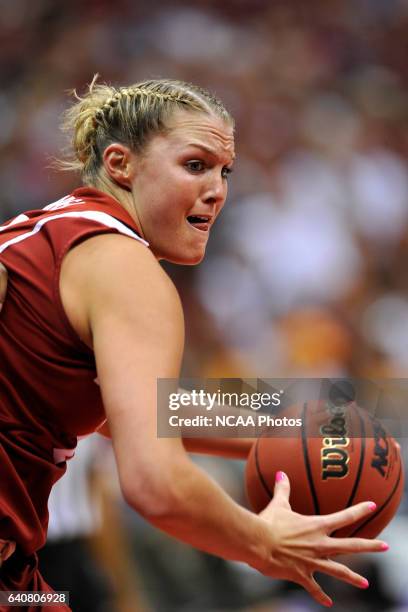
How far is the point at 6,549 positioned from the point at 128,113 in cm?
100

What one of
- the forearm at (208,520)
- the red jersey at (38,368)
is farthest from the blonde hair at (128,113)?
the forearm at (208,520)

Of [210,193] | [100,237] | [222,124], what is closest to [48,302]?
[100,237]

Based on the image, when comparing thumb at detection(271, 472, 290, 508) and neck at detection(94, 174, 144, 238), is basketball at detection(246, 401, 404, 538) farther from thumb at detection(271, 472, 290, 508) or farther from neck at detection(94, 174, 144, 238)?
neck at detection(94, 174, 144, 238)

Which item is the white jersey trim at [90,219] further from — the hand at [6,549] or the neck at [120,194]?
the hand at [6,549]

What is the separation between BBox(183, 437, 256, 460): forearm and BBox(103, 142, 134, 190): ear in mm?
755

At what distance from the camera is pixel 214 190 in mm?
2072

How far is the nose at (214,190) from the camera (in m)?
2.07

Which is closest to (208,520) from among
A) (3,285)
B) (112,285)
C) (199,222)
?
(112,285)

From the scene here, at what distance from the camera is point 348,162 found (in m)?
6.84

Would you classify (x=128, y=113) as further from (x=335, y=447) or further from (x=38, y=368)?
(x=335, y=447)

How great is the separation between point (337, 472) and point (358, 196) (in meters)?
4.89

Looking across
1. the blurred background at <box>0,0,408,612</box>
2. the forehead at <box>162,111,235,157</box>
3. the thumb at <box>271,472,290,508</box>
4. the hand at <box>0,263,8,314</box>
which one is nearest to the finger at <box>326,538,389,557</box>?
the thumb at <box>271,472,290,508</box>

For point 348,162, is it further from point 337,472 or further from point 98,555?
point 337,472

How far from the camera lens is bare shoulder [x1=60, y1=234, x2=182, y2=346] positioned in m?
1.57
